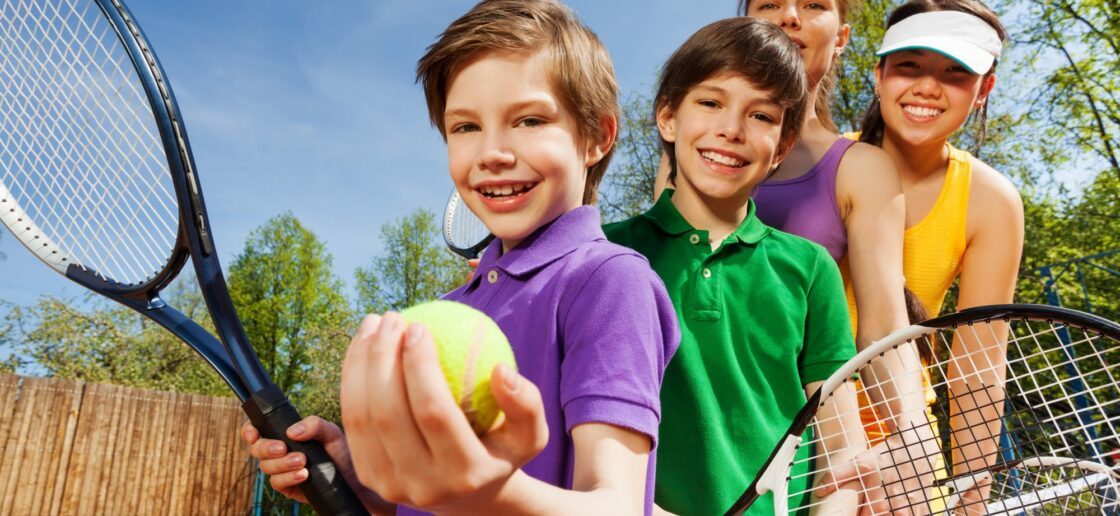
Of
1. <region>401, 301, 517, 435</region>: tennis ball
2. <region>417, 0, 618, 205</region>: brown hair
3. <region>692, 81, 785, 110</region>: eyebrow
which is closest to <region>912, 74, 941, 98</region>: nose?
<region>692, 81, 785, 110</region>: eyebrow

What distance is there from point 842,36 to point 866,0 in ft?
38.7

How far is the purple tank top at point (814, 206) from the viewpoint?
73.3 inches

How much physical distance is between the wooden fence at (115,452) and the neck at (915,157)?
945 cm

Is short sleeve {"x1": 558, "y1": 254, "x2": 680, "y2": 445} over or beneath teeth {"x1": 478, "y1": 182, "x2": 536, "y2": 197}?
beneath

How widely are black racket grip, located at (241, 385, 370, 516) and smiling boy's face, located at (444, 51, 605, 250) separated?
512 millimetres

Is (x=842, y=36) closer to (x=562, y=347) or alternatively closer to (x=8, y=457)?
(x=562, y=347)

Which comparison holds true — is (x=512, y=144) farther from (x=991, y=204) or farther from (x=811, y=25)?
(x=991, y=204)

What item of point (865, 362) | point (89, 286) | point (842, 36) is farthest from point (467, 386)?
point (842, 36)

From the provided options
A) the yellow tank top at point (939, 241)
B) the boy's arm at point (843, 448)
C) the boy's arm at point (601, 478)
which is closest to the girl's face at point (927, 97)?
the yellow tank top at point (939, 241)

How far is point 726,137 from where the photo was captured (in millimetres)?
1503

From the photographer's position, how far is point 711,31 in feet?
5.47

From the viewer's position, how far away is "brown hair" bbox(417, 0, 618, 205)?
1178 millimetres

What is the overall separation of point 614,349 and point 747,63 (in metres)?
0.87

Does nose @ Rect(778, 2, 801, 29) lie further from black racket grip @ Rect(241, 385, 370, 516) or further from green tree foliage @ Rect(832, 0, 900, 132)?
green tree foliage @ Rect(832, 0, 900, 132)
